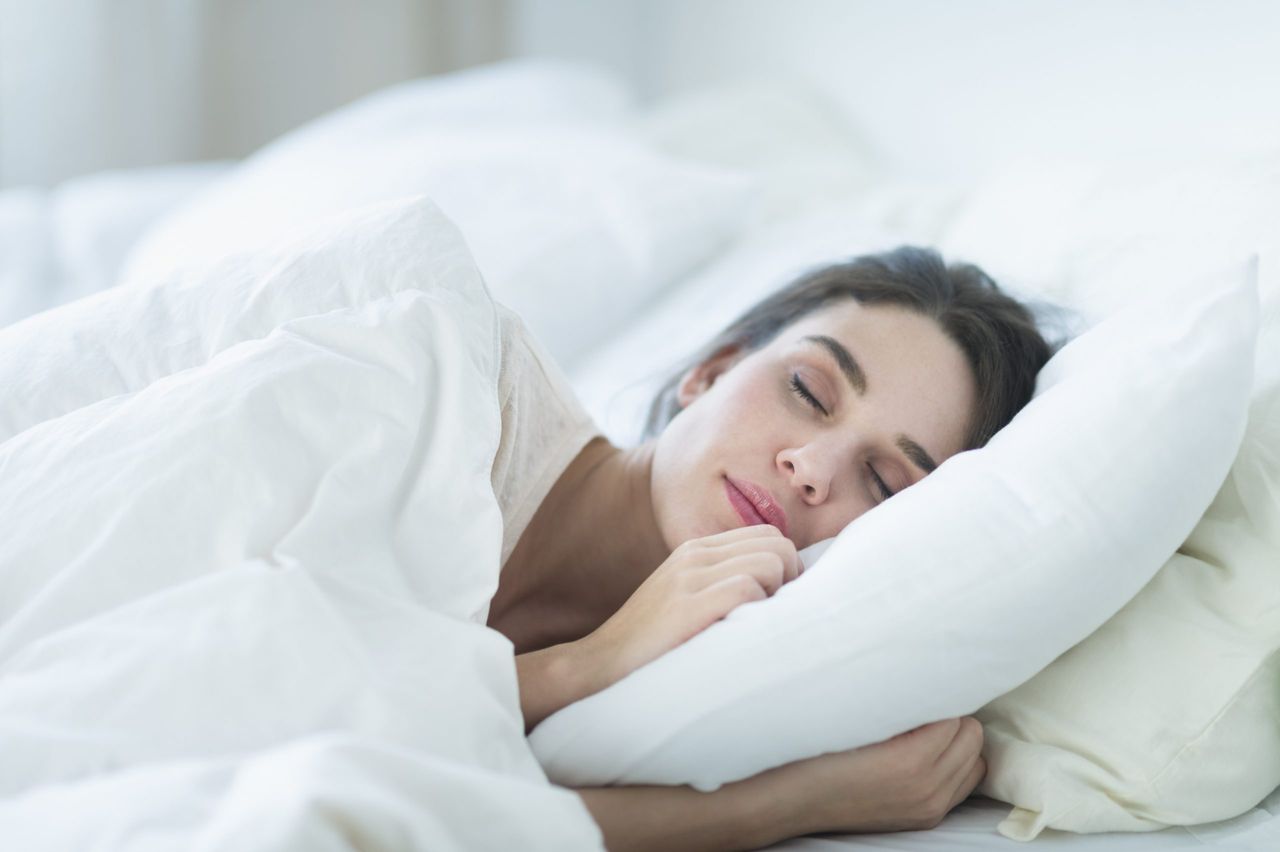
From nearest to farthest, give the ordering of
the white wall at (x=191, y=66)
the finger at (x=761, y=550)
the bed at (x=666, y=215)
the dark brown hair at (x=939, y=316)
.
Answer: the finger at (x=761, y=550), the dark brown hair at (x=939, y=316), the bed at (x=666, y=215), the white wall at (x=191, y=66)

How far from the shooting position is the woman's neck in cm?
108

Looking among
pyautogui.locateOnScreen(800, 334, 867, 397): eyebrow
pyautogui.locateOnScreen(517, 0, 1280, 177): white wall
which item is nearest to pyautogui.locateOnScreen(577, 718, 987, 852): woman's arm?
pyautogui.locateOnScreen(800, 334, 867, 397): eyebrow

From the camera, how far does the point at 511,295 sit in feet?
5.11

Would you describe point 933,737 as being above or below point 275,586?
below

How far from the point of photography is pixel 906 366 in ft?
3.39

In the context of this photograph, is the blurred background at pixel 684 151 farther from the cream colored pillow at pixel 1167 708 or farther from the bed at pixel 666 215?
the cream colored pillow at pixel 1167 708

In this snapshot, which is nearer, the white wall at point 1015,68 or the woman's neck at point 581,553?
the woman's neck at point 581,553

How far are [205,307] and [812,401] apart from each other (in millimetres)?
504

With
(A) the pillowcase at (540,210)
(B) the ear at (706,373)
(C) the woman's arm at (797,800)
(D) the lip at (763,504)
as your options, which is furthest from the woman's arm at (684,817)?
(A) the pillowcase at (540,210)

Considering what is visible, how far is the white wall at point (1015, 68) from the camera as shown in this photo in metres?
A: 1.44

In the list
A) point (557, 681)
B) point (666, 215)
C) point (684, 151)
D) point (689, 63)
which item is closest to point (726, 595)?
point (557, 681)

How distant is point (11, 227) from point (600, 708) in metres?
1.74

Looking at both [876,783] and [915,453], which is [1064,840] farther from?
[915,453]

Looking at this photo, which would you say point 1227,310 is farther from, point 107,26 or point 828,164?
point 107,26
